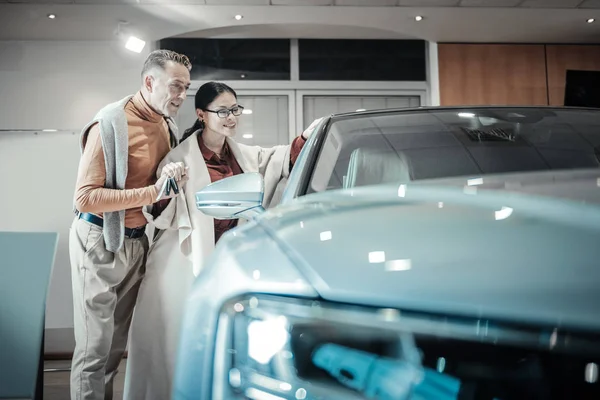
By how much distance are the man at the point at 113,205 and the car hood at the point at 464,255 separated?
136cm

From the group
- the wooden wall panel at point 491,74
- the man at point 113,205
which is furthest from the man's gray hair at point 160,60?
the wooden wall panel at point 491,74

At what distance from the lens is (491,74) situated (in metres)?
5.01

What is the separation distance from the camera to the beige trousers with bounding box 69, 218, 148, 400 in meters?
1.95

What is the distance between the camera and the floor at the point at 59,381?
2.87 m

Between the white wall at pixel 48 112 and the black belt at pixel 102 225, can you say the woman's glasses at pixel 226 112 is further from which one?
the white wall at pixel 48 112

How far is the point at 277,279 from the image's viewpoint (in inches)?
21.6

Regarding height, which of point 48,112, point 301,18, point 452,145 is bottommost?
point 452,145

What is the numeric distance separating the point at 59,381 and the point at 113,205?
1.95 m

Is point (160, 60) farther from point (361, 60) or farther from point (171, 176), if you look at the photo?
point (361, 60)

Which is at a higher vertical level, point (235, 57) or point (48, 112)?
point (235, 57)

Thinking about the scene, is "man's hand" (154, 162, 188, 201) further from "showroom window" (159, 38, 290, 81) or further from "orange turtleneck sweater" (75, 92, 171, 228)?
"showroom window" (159, 38, 290, 81)

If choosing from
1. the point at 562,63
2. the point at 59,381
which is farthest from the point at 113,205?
the point at 562,63

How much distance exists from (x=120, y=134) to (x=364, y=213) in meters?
1.52

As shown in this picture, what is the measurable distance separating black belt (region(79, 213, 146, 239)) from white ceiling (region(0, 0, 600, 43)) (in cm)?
256
